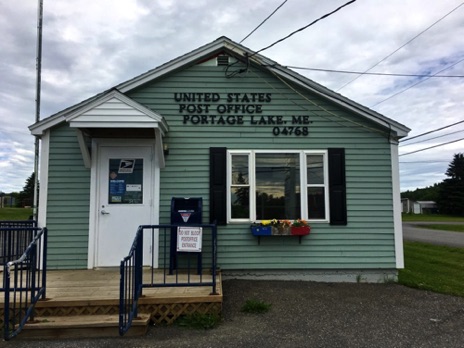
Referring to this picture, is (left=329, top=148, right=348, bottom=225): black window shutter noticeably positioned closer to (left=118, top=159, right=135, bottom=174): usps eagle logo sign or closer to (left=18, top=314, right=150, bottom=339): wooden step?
(left=118, top=159, right=135, bottom=174): usps eagle logo sign

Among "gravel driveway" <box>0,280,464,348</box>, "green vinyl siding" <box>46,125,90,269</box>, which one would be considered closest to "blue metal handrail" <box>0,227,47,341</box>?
"gravel driveway" <box>0,280,464,348</box>

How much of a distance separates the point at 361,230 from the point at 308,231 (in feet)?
3.38

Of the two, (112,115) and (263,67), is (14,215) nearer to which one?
(112,115)

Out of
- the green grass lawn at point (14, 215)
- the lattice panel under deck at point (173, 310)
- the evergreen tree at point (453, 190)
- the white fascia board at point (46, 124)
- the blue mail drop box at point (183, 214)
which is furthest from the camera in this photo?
the evergreen tree at point (453, 190)

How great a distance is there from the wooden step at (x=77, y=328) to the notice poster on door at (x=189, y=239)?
124cm

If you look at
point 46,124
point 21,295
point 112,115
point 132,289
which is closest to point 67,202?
point 46,124

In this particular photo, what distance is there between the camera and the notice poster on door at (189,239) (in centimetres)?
516

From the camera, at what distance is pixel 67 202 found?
6.29 meters

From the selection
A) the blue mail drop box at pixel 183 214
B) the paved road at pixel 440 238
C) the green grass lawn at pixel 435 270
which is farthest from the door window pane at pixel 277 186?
the paved road at pixel 440 238

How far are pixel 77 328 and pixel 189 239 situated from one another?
1789 mm

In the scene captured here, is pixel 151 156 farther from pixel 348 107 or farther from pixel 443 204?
pixel 443 204

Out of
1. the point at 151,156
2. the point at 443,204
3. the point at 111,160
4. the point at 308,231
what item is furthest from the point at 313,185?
the point at 443,204

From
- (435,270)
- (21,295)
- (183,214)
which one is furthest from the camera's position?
(435,270)

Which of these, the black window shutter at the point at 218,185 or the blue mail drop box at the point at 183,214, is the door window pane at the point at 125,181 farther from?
the black window shutter at the point at 218,185
